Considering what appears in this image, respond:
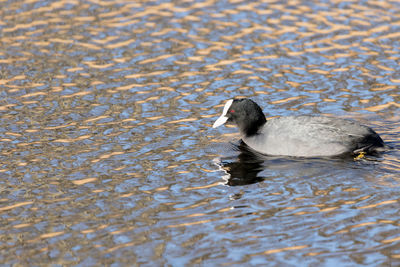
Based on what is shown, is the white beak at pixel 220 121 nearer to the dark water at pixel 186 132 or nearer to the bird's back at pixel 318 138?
the dark water at pixel 186 132

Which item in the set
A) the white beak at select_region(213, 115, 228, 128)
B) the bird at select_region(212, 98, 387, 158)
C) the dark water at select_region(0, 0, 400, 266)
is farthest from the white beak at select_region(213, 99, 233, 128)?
the bird at select_region(212, 98, 387, 158)

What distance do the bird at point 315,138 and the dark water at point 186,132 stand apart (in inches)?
7.8

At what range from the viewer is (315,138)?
9.95m

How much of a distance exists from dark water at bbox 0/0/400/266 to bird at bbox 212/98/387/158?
0.20m

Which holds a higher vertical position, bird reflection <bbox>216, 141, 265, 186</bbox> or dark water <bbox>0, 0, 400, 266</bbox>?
dark water <bbox>0, 0, 400, 266</bbox>

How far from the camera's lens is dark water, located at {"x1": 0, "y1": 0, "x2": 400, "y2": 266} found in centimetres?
755

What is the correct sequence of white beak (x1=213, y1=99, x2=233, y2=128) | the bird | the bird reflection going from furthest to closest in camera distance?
white beak (x1=213, y1=99, x2=233, y2=128), the bird, the bird reflection

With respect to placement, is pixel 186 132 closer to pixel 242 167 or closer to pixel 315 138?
pixel 242 167

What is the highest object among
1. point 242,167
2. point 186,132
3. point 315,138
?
point 315,138

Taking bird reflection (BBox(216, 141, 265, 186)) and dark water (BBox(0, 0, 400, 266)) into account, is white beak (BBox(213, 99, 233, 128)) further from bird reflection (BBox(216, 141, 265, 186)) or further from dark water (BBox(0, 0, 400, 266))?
bird reflection (BBox(216, 141, 265, 186))

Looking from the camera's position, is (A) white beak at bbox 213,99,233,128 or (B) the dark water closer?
(B) the dark water

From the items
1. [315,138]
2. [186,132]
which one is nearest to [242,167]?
[315,138]

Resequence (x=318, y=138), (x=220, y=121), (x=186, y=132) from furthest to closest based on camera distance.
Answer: (x=186, y=132) → (x=220, y=121) → (x=318, y=138)

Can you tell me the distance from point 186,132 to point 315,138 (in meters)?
2.11
